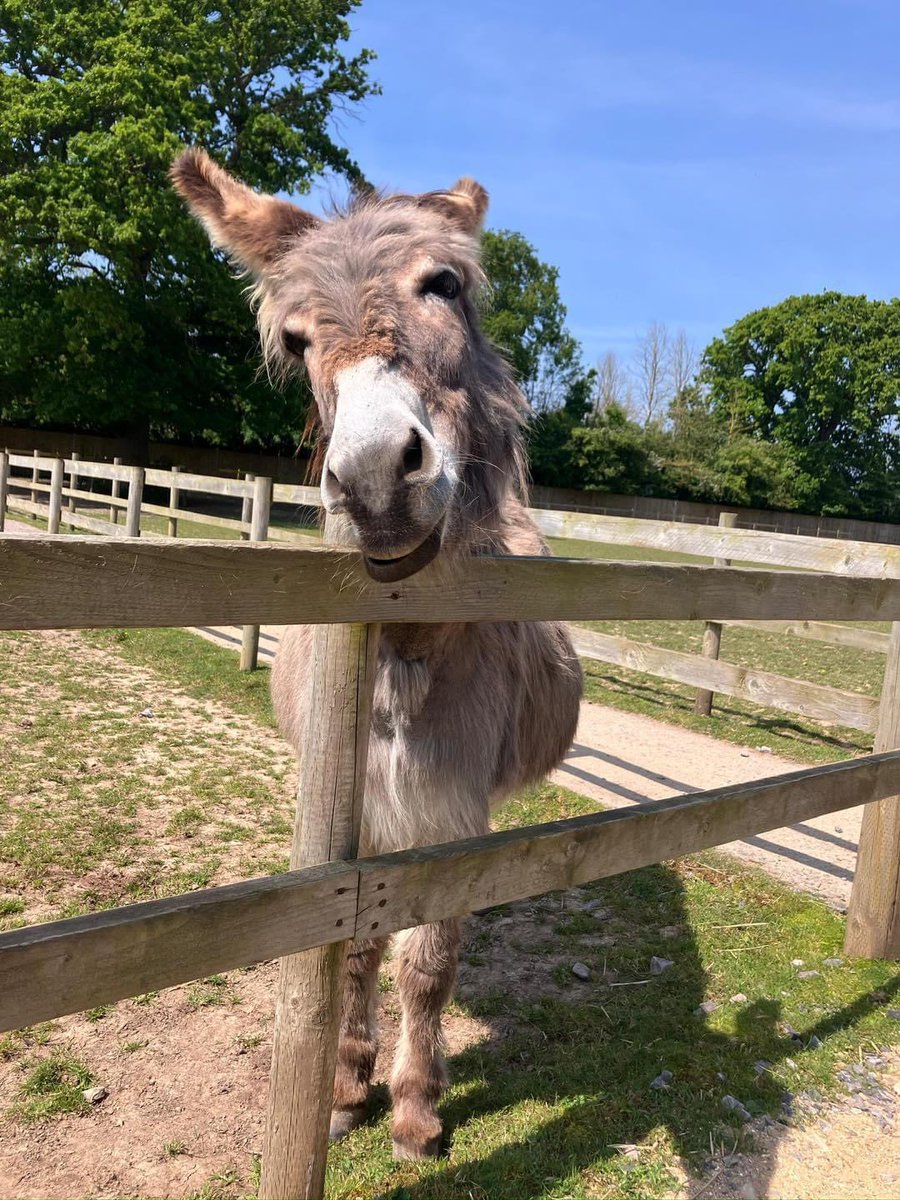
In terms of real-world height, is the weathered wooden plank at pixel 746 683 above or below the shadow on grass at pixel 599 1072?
above

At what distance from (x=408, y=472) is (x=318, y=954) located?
1060 millimetres

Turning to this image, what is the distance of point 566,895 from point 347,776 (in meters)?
2.80

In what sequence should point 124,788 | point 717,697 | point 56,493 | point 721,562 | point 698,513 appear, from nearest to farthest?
point 124,788
point 721,562
point 717,697
point 56,493
point 698,513

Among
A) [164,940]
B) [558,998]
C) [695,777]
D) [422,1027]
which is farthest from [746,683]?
[164,940]

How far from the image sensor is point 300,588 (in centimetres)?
155

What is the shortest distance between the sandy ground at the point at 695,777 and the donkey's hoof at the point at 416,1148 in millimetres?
2610

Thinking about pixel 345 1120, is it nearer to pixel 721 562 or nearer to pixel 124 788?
pixel 124 788

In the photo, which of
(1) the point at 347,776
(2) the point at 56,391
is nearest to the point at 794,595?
(1) the point at 347,776

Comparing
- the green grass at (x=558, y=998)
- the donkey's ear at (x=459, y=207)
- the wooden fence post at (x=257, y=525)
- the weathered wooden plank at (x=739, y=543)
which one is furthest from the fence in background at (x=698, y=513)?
the donkey's ear at (x=459, y=207)

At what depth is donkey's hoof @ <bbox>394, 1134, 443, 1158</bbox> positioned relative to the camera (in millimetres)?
2326

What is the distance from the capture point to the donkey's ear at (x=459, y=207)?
97.7 inches

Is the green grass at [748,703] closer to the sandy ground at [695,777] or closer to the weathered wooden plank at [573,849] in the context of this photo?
the sandy ground at [695,777]

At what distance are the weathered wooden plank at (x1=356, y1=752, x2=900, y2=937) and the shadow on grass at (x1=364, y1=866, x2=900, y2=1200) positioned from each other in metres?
0.84

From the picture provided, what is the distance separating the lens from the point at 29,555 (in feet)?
4.06
